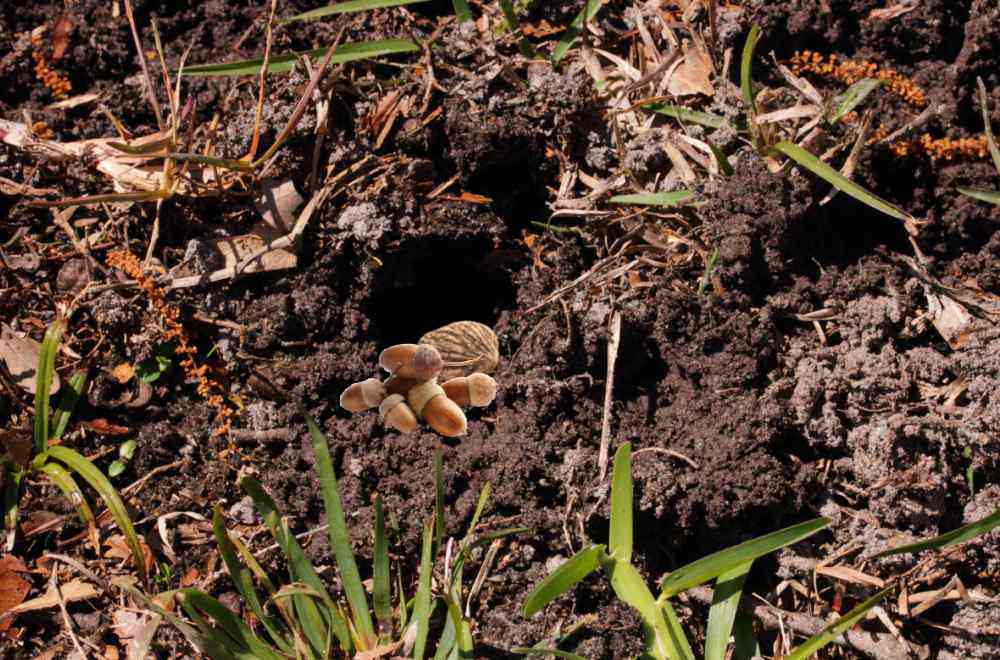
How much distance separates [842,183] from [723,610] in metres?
1.00

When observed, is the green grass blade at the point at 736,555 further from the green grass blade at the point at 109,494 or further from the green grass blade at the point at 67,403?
the green grass blade at the point at 67,403

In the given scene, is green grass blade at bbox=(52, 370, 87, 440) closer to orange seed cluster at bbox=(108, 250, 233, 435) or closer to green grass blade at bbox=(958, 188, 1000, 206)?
orange seed cluster at bbox=(108, 250, 233, 435)

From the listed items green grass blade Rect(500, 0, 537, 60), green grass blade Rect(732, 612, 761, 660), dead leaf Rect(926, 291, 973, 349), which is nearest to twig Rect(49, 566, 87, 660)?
green grass blade Rect(732, 612, 761, 660)

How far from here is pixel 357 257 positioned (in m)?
2.05

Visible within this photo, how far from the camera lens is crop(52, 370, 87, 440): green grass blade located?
2.04m

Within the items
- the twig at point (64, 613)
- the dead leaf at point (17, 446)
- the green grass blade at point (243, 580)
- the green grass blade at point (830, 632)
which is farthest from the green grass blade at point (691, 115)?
the twig at point (64, 613)

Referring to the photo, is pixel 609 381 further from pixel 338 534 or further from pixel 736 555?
pixel 338 534

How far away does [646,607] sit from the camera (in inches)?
63.4

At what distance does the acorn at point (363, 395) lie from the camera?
196 centimetres

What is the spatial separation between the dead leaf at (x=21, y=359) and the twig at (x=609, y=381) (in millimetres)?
1387

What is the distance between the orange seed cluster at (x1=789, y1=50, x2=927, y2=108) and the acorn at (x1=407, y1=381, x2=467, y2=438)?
1246mm

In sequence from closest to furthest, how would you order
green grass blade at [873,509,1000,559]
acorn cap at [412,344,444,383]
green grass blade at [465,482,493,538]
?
green grass blade at [873,509,1000,559], green grass blade at [465,482,493,538], acorn cap at [412,344,444,383]

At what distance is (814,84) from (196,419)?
71.5 inches

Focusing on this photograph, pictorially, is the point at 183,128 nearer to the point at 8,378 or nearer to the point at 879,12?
the point at 8,378
